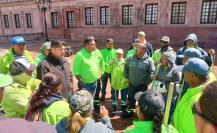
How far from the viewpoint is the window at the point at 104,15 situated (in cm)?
2140

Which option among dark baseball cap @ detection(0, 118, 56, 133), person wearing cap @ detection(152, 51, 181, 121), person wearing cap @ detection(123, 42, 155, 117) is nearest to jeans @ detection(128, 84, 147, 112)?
person wearing cap @ detection(123, 42, 155, 117)

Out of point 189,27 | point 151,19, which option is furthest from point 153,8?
point 189,27

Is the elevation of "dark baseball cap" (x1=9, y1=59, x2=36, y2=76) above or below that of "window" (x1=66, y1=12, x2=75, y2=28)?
below

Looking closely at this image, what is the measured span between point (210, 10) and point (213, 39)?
7.07ft

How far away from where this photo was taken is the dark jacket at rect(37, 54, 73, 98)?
373 cm

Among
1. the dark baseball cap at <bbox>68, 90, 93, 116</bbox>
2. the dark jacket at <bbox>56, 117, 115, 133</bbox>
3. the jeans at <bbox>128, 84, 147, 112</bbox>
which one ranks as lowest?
the jeans at <bbox>128, 84, 147, 112</bbox>

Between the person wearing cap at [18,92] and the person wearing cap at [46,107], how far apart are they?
0.27 m

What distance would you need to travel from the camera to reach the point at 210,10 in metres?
16.3

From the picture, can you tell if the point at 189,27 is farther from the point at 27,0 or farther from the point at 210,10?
the point at 27,0

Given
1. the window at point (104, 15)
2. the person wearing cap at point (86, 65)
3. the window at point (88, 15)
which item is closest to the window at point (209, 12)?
the window at point (104, 15)

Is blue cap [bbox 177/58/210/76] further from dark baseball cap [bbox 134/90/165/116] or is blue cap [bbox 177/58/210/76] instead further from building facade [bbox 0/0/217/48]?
building facade [bbox 0/0/217/48]

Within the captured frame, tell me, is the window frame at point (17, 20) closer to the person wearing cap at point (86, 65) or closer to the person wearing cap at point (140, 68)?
the person wearing cap at point (86, 65)

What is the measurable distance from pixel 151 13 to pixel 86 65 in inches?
591

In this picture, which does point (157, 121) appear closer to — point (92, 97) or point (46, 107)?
point (92, 97)
